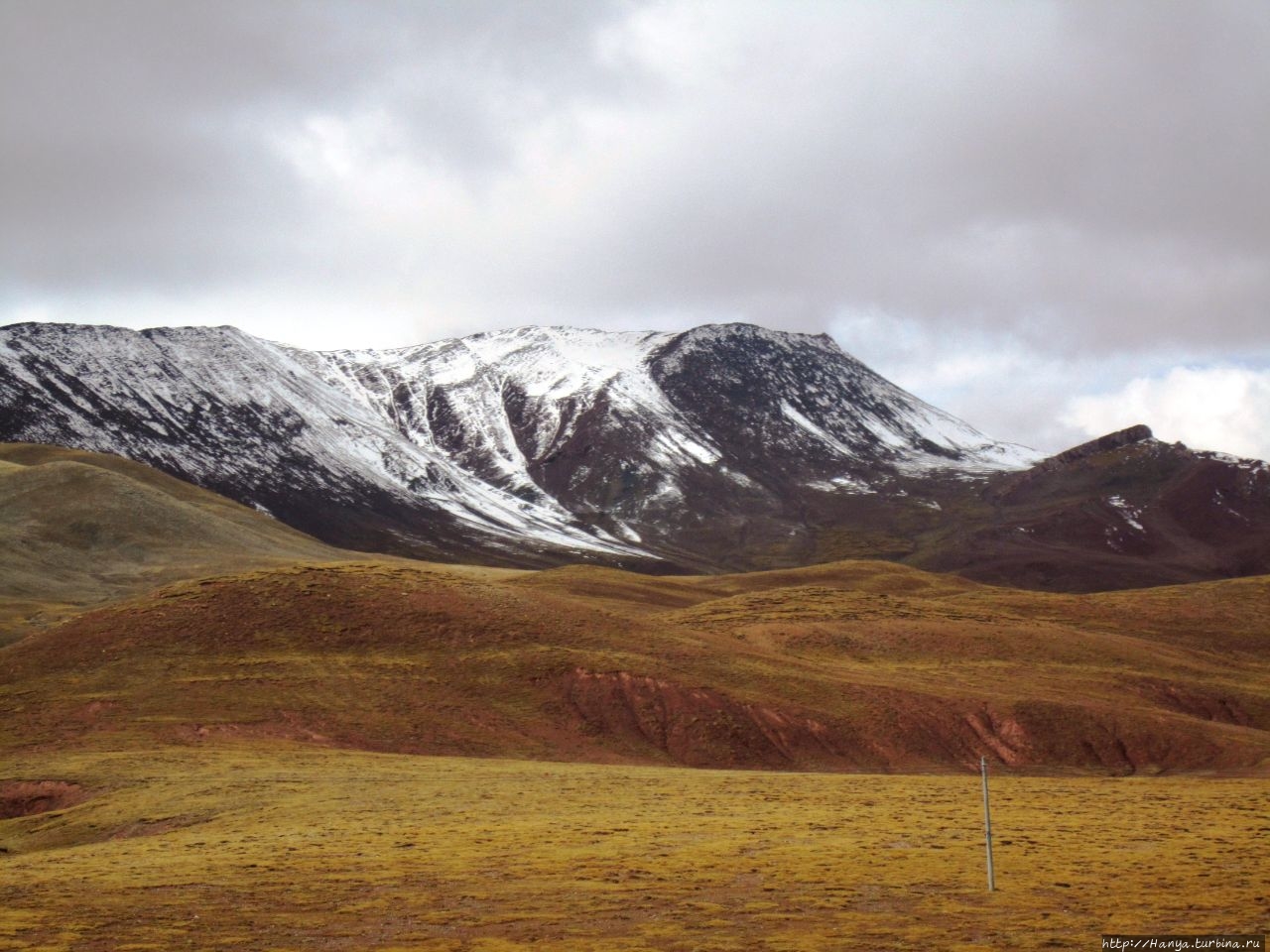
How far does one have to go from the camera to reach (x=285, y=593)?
3364 inches

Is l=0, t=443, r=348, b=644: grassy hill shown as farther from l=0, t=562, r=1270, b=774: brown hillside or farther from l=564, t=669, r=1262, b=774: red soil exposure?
l=564, t=669, r=1262, b=774: red soil exposure

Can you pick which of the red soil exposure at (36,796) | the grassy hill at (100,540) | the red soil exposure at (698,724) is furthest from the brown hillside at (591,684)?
the grassy hill at (100,540)

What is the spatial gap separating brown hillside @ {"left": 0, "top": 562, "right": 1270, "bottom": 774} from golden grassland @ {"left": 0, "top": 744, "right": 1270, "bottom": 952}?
12880 mm

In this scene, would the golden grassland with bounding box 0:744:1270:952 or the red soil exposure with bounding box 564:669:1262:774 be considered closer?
the golden grassland with bounding box 0:744:1270:952

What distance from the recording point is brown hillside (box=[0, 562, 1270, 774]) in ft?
224

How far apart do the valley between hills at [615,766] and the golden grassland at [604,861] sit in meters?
0.17

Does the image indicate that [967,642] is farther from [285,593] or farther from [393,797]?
[393,797]

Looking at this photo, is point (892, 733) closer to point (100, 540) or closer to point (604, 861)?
point (604, 861)

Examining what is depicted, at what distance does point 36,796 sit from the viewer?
50.5m

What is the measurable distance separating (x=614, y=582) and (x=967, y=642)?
60.6 m

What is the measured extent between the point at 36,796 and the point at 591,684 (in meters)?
32.9

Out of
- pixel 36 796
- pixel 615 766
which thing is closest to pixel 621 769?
pixel 615 766

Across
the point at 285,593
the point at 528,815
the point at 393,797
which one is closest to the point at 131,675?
the point at 285,593

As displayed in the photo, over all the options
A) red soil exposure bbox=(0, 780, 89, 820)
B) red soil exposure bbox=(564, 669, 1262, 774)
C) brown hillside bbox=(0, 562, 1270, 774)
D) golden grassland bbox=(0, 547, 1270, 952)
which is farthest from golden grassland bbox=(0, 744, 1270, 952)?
red soil exposure bbox=(564, 669, 1262, 774)
